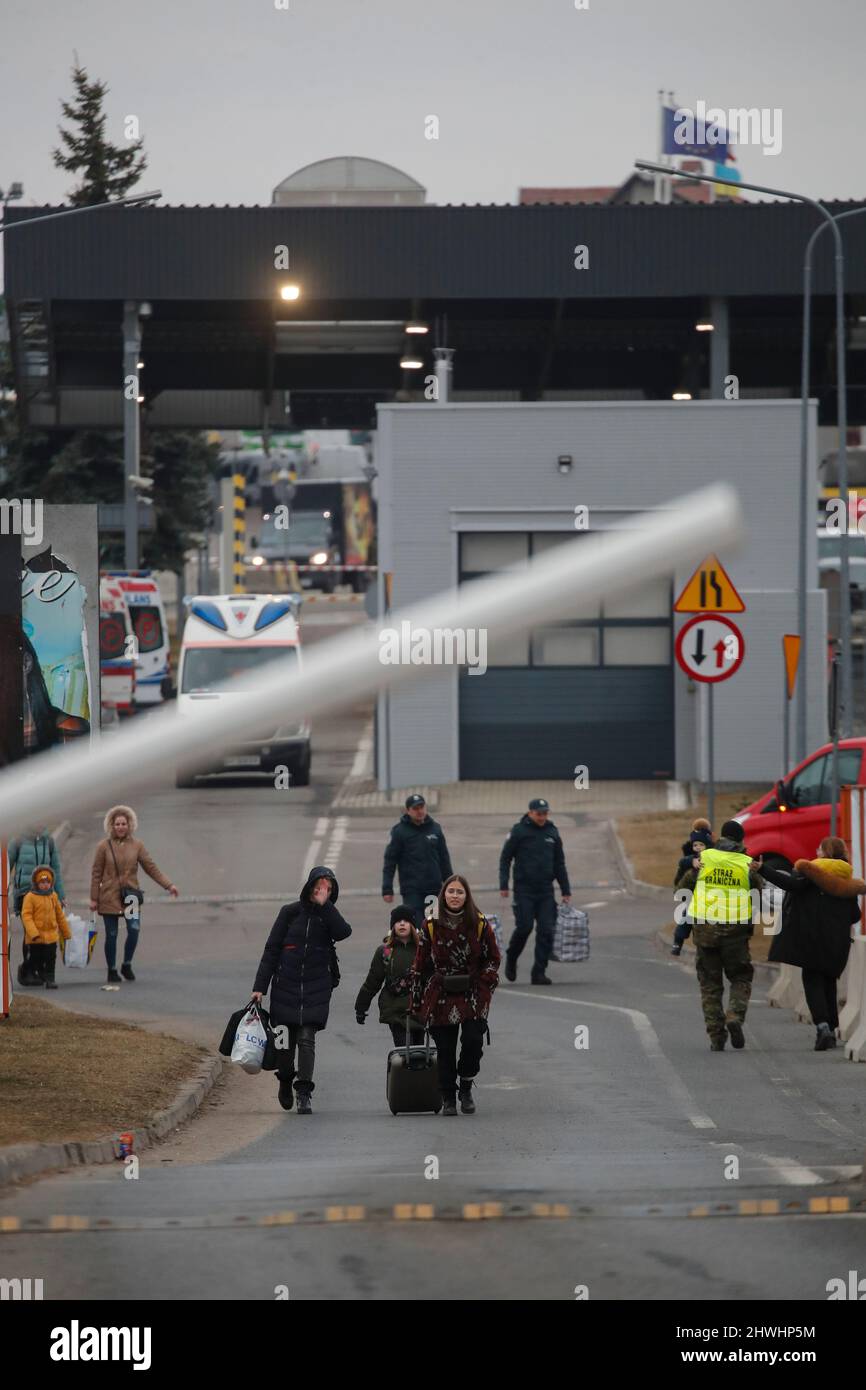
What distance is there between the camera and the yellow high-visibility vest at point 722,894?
15.7 meters

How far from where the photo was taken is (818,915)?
15.6m

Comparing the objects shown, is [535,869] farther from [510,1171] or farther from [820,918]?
[510,1171]

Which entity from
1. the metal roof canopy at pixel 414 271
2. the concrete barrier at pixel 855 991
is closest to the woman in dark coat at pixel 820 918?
the concrete barrier at pixel 855 991

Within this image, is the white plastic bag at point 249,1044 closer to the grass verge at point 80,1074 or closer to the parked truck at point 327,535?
the grass verge at point 80,1074

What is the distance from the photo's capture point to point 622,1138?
11914 millimetres

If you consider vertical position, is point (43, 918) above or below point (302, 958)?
below

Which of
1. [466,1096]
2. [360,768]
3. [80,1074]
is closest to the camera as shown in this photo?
[466,1096]

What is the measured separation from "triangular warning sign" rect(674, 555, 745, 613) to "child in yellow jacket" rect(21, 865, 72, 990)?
20.6 feet

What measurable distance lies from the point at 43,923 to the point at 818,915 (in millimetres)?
7346

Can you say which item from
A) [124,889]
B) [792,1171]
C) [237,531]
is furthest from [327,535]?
[792,1171]

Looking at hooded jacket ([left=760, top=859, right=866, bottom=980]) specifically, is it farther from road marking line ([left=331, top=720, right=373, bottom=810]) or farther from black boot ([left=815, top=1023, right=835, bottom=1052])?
road marking line ([left=331, top=720, right=373, bottom=810])

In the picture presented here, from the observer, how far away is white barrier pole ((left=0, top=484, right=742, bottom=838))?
3932 mm

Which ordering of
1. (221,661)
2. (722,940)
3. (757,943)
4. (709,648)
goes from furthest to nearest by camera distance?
(221,661)
(757,943)
(709,648)
(722,940)

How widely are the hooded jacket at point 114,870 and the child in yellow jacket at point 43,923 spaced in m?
0.41
